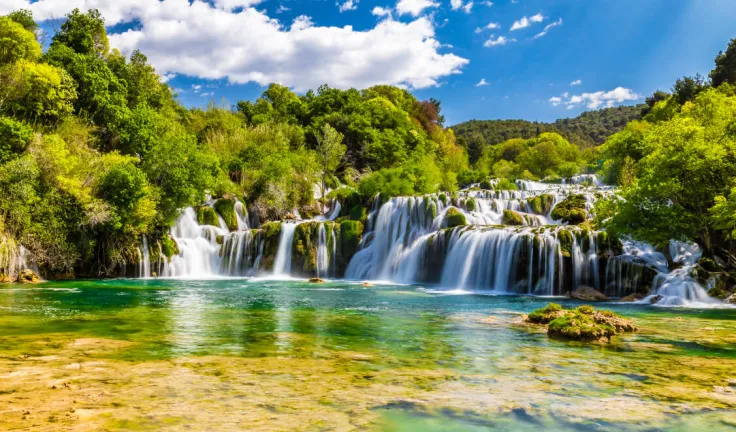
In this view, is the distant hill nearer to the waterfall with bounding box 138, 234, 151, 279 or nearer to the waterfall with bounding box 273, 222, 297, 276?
the waterfall with bounding box 273, 222, 297, 276

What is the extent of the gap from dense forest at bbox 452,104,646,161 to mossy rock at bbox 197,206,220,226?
272 ft

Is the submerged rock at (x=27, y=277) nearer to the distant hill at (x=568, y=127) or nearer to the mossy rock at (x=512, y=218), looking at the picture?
the mossy rock at (x=512, y=218)

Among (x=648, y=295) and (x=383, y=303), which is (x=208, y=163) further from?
(x=648, y=295)

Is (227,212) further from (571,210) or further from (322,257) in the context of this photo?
(571,210)

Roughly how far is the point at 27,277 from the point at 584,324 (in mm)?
27457

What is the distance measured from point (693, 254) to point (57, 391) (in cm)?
2619

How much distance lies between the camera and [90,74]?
3694 centimetres

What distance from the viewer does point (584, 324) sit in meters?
11.4

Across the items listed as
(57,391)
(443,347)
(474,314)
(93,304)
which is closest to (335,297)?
(474,314)

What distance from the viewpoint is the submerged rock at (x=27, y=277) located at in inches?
1015

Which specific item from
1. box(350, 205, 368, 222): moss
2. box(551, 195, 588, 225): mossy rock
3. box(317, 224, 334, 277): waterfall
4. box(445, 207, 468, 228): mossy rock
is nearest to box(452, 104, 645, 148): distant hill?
box(350, 205, 368, 222): moss

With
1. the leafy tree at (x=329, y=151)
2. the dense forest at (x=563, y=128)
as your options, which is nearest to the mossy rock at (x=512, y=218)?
the leafy tree at (x=329, y=151)

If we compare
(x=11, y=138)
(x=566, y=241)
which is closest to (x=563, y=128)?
(x=566, y=241)

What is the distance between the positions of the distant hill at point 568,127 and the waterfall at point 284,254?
88.4m
